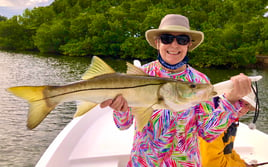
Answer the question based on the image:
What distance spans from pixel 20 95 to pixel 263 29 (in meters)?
44.5

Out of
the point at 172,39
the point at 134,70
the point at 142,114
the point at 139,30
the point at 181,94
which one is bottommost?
the point at 142,114

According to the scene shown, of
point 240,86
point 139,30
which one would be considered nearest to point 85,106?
point 240,86

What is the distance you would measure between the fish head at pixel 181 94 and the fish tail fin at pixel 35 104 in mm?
878

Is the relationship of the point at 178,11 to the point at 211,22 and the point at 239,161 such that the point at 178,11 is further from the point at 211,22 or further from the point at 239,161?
the point at 239,161

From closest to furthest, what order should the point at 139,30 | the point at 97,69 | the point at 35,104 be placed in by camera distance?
1. the point at 35,104
2. the point at 97,69
3. the point at 139,30

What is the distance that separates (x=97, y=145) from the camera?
4129mm

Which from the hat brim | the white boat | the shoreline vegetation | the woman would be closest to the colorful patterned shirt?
the woman

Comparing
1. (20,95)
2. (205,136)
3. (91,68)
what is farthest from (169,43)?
(20,95)

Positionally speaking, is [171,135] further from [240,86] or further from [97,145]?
[97,145]

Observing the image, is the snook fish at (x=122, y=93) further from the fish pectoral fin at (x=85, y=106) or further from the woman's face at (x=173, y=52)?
the woman's face at (x=173, y=52)

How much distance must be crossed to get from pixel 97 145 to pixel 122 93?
2608 mm

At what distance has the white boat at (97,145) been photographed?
345 cm

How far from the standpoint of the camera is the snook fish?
1758 mm

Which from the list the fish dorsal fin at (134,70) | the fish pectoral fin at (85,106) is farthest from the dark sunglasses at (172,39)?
the fish pectoral fin at (85,106)
